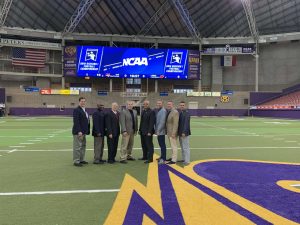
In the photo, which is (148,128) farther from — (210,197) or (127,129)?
(210,197)

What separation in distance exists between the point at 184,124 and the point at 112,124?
215 cm

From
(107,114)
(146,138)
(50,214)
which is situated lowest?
(50,214)

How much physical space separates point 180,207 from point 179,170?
345 cm

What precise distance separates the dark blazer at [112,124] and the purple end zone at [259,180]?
8.55 feet

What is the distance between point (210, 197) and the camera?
6.70 metres

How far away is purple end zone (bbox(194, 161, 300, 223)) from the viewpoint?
20.1 ft

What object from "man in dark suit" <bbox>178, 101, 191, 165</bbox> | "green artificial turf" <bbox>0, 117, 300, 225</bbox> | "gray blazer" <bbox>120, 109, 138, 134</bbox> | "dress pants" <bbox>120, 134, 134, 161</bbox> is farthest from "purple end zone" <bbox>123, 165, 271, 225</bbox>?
"gray blazer" <bbox>120, 109, 138, 134</bbox>

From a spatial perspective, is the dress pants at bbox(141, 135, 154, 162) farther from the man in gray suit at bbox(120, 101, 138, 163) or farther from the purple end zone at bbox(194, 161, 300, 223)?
the purple end zone at bbox(194, 161, 300, 223)

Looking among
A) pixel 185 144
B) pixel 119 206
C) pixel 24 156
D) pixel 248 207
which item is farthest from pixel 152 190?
pixel 24 156

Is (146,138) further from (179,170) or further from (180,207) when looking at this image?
(180,207)

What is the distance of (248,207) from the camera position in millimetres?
6027

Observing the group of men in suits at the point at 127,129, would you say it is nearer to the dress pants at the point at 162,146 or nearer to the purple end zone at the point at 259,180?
the dress pants at the point at 162,146

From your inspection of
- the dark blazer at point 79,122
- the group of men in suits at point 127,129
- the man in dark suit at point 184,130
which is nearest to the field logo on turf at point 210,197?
the man in dark suit at point 184,130

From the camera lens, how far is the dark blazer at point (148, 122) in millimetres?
11031
